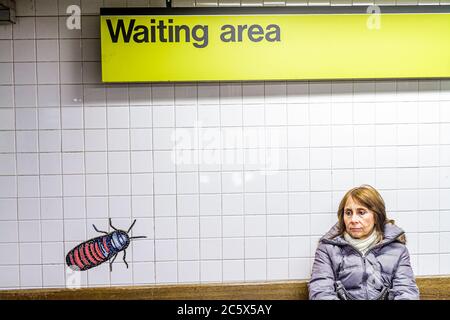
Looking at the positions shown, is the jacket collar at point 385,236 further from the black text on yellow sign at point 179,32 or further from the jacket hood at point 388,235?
the black text on yellow sign at point 179,32

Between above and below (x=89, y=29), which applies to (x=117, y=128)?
below

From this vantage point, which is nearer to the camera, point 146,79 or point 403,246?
point 403,246

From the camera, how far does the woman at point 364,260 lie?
2434 mm

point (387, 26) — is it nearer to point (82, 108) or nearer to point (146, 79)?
point (146, 79)

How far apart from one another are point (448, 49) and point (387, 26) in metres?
0.42

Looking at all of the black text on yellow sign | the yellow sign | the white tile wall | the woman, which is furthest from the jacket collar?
the black text on yellow sign

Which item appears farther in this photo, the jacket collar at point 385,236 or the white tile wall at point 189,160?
the white tile wall at point 189,160

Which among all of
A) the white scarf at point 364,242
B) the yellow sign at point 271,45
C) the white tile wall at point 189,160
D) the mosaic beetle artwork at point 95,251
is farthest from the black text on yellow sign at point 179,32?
the white scarf at point 364,242

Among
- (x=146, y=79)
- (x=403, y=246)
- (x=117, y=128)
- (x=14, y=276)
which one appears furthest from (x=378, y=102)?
(x=14, y=276)

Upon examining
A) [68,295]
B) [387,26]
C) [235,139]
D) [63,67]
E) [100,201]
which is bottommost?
[68,295]

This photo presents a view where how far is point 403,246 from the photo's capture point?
8.20ft

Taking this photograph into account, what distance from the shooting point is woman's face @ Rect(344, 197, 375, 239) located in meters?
2.52

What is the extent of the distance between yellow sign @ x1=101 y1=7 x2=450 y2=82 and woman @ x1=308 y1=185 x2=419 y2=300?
86 cm

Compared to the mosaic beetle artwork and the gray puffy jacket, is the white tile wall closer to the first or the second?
the mosaic beetle artwork
